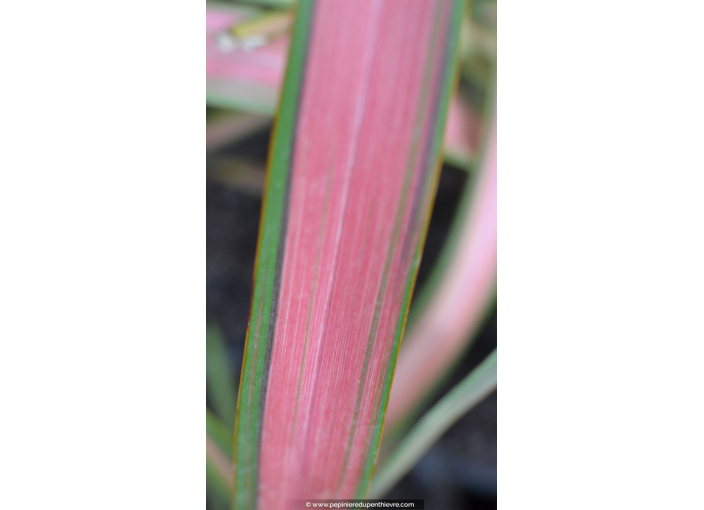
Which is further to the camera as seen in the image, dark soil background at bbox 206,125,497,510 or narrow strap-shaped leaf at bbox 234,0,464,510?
dark soil background at bbox 206,125,497,510

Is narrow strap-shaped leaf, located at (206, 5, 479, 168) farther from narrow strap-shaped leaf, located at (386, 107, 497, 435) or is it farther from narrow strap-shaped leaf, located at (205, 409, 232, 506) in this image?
narrow strap-shaped leaf, located at (205, 409, 232, 506)

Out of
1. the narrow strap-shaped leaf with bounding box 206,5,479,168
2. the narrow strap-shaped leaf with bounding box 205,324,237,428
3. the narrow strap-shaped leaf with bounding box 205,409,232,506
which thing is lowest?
the narrow strap-shaped leaf with bounding box 205,409,232,506

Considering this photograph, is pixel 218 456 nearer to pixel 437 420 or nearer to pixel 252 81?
pixel 437 420

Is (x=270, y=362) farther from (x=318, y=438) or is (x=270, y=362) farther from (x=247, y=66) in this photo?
(x=247, y=66)

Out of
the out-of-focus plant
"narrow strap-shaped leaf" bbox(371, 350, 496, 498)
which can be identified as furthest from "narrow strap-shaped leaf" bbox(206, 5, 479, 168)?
"narrow strap-shaped leaf" bbox(371, 350, 496, 498)

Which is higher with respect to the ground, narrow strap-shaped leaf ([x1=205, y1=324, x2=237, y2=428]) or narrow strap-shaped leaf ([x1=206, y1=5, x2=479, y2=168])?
narrow strap-shaped leaf ([x1=206, y1=5, x2=479, y2=168])

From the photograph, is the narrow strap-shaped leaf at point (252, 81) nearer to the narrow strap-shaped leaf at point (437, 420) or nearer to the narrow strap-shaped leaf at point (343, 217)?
the narrow strap-shaped leaf at point (343, 217)

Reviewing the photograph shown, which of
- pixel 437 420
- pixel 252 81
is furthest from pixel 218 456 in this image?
pixel 252 81
